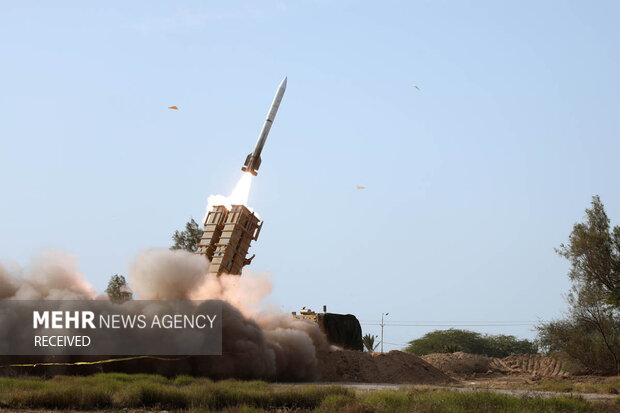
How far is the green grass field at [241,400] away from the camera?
736 inches

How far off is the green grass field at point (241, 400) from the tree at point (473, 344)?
1930 inches

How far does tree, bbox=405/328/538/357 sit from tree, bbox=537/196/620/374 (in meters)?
31.0

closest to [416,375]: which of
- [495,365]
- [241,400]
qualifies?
[495,365]

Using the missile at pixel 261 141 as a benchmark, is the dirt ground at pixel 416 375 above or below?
below

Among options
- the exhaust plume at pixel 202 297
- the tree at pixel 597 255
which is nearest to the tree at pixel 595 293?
the tree at pixel 597 255

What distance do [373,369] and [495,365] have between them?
14.1 meters

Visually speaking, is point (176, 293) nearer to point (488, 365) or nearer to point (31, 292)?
point (31, 292)

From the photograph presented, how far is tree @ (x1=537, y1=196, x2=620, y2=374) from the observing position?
36750 mm

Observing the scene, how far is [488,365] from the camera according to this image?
→ 1676 inches

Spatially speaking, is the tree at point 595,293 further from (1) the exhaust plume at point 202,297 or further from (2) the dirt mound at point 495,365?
(1) the exhaust plume at point 202,297

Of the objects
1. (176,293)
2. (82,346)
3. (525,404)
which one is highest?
(176,293)

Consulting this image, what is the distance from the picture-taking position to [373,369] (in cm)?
3300

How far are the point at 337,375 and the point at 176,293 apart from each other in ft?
25.3

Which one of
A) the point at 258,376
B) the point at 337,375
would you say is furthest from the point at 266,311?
the point at 258,376
